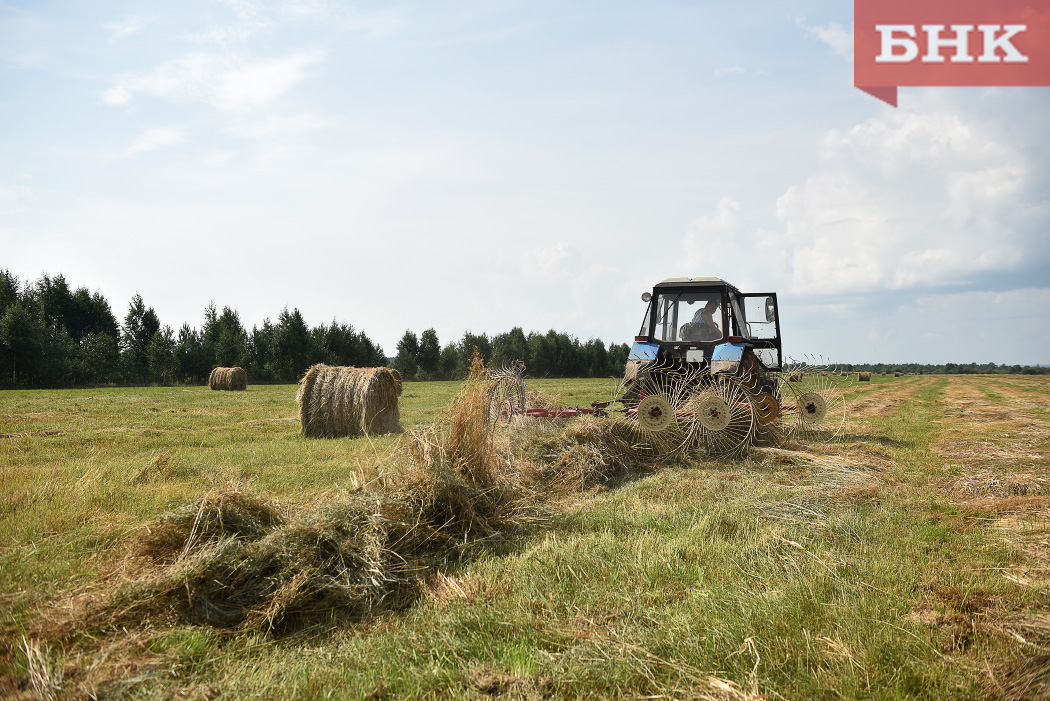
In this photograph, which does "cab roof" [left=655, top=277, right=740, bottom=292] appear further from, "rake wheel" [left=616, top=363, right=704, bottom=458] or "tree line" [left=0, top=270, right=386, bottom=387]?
"tree line" [left=0, top=270, right=386, bottom=387]

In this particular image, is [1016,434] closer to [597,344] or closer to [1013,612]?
[1013,612]

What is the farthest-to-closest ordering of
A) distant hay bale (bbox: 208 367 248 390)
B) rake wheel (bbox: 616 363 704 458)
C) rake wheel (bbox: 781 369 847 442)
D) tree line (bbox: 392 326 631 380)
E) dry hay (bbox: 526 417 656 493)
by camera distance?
tree line (bbox: 392 326 631 380) < distant hay bale (bbox: 208 367 248 390) < rake wheel (bbox: 781 369 847 442) < rake wheel (bbox: 616 363 704 458) < dry hay (bbox: 526 417 656 493)

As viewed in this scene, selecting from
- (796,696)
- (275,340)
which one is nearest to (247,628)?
(796,696)

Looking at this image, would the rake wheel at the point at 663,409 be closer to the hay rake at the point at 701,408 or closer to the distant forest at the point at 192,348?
the hay rake at the point at 701,408

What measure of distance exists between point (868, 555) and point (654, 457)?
3965 mm

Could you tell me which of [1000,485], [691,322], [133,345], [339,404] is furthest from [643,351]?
[133,345]

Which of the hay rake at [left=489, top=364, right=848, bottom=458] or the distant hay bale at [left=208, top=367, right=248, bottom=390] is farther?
the distant hay bale at [left=208, top=367, right=248, bottom=390]

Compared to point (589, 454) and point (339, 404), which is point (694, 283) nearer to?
point (589, 454)

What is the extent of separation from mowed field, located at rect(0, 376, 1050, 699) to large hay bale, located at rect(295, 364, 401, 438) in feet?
16.3

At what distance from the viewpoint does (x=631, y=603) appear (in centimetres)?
326

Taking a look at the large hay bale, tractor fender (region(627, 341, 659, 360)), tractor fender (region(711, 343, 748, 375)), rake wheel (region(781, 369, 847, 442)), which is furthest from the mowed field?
the large hay bale

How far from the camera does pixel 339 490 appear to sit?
4.84 metres

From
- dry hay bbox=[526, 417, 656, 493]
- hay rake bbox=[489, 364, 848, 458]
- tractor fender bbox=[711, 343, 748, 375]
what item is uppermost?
tractor fender bbox=[711, 343, 748, 375]

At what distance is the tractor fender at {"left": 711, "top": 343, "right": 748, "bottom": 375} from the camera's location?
8227 millimetres
